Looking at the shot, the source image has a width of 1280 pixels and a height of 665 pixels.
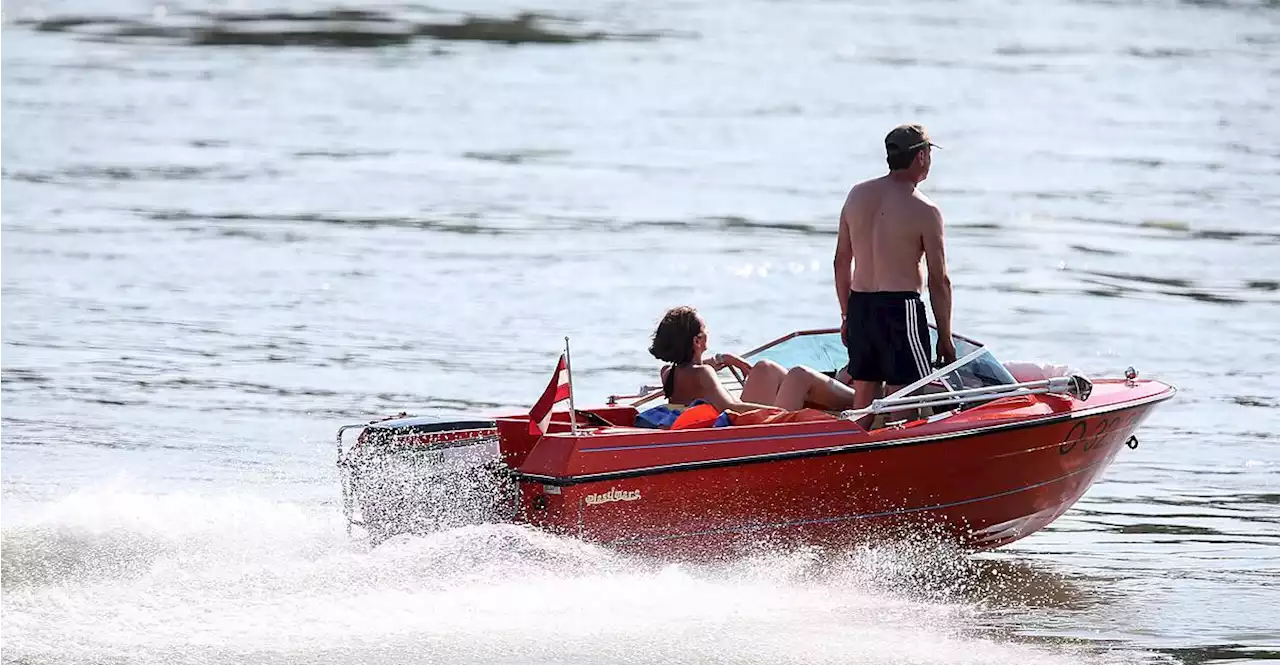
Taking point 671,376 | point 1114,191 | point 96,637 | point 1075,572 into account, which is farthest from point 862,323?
point 1114,191

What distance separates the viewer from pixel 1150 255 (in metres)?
19.9

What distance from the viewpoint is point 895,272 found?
9.04 meters

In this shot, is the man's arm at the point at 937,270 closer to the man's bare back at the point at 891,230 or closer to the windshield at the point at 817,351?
the man's bare back at the point at 891,230

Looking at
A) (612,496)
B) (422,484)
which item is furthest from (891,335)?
(422,484)

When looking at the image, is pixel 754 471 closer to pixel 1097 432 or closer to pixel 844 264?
pixel 844 264

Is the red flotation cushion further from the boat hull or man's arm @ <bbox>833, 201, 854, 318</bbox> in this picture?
man's arm @ <bbox>833, 201, 854, 318</bbox>

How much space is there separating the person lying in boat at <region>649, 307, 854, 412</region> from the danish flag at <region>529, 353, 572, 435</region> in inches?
23.6

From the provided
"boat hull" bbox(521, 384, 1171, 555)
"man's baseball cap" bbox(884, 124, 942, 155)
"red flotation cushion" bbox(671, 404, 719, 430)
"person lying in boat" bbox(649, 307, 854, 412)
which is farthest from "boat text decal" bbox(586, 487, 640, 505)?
"man's baseball cap" bbox(884, 124, 942, 155)

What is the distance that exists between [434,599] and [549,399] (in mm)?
979

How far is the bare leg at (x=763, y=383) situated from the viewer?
9195 mm

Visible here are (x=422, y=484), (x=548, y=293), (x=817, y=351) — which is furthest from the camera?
(x=548, y=293)

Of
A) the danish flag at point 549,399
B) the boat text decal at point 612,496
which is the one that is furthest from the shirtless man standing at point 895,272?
the danish flag at point 549,399

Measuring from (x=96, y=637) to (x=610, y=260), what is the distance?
39.0 feet

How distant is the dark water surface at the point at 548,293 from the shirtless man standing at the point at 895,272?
3.00 ft
